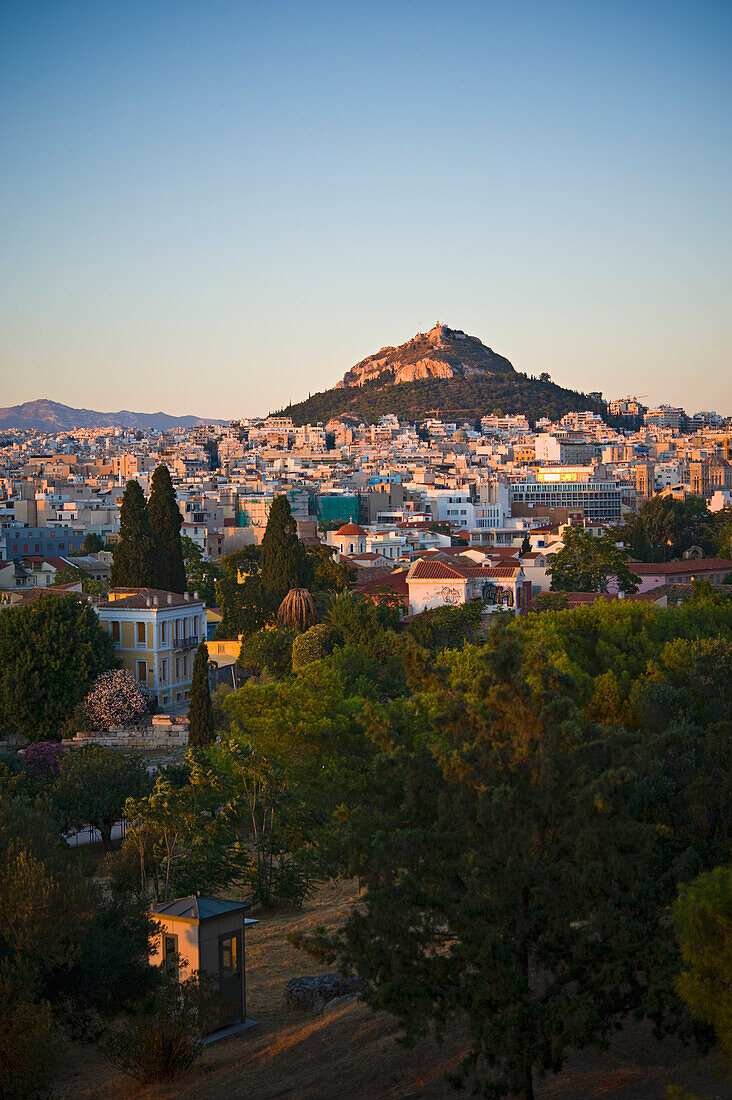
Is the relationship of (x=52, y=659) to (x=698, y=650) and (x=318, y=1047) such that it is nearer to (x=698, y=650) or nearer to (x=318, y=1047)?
(x=698, y=650)

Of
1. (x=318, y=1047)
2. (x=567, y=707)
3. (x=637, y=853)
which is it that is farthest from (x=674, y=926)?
(x=318, y=1047)

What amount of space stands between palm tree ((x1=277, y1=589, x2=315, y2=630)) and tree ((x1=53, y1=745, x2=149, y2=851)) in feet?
73.7

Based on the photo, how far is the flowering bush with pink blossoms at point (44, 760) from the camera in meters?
30.6

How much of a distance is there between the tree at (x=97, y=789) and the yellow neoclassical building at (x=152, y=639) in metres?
18.1

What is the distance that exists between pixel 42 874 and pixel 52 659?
2831 cm

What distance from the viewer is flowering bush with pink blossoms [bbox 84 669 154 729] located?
42.2m

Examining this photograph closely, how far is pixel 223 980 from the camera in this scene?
52.9 ft

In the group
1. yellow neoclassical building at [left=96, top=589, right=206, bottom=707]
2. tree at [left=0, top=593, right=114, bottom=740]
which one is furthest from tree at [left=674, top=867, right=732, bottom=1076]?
yellow neoclassical building at [left=96, top=589, right=206, bottom=707]

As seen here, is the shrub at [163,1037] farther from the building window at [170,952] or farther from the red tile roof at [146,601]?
the red tile roof at [146,601]

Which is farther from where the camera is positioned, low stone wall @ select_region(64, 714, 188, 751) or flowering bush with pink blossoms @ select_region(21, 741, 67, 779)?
low stone wall @ select_region(64, 714, 188, 751)

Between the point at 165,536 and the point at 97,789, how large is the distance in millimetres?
29632

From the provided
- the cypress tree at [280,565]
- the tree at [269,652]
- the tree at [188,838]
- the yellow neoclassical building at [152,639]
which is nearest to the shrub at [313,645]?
the tree at [269,652]

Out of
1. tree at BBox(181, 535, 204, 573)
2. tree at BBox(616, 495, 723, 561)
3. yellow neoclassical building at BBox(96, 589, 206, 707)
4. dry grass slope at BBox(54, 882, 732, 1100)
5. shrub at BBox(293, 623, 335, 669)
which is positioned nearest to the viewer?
dry grass slope at BBox(54, 882, 732, 1100)

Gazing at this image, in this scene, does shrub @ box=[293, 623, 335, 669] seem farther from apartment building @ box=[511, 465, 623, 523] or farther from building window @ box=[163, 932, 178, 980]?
apartment building @ box=[511, 465, 623, 523]
